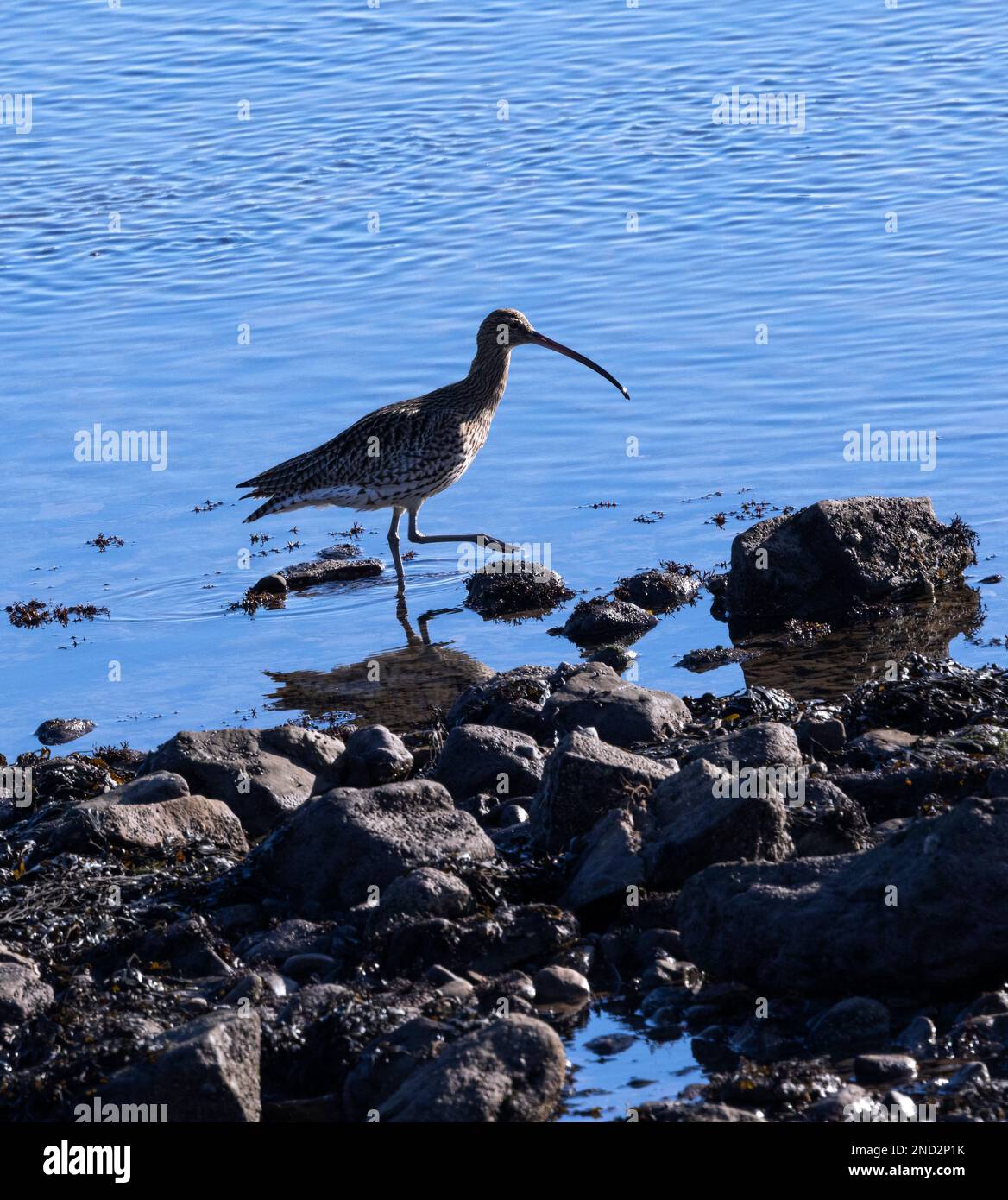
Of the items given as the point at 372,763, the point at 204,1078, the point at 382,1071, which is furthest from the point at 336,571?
the point at 204,1078

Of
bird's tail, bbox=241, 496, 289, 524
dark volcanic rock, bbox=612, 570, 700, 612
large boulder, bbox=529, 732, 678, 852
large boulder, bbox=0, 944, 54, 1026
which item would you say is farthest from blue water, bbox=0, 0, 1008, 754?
large boulder, bbox=0, 944, 54, 1026

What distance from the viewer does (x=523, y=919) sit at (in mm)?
7809

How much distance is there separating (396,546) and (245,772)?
5.53 metres

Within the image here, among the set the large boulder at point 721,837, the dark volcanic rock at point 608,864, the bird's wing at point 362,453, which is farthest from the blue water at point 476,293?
the large boulder at point 721,837

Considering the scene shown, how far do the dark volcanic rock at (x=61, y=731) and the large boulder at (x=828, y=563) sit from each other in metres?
4.77

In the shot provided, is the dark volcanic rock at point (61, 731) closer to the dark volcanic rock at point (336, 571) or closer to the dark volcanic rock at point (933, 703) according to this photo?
the dark volcanic rock at point (336, 571)

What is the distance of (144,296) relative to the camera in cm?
2323

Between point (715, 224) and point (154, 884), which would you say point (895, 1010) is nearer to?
point (154, 884)

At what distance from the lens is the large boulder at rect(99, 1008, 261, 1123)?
6.54m

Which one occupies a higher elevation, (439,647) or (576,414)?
(576,414)

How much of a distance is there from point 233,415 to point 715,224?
8.18m

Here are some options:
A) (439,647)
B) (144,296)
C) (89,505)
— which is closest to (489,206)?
(144,296)

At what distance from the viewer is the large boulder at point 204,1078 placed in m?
6.54
